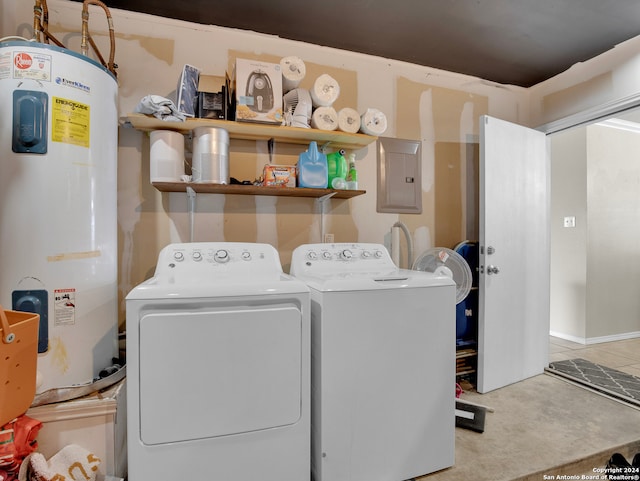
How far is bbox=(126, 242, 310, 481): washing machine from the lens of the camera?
1209 millimetres

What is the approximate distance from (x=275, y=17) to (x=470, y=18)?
1.27m

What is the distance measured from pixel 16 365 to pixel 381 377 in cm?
132

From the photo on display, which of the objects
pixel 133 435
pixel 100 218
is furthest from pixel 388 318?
pixel 100 218

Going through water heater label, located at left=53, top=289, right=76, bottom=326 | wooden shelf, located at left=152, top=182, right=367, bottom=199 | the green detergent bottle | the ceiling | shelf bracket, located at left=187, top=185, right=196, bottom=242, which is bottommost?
water heater label, located at left=53, top=289, right=76, bottom=326

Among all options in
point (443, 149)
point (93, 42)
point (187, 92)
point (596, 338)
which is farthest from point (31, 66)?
point (596, 338)

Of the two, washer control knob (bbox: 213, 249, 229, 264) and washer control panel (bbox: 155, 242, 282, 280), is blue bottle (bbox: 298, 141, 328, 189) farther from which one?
washer control knob (bbox: 213, 249, 229, 264)

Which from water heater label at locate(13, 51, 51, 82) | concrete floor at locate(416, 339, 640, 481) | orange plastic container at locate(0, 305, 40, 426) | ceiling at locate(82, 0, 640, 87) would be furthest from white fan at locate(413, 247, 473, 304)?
water heater label at locate(13, 51, 51, 82)

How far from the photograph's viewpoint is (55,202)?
145cm

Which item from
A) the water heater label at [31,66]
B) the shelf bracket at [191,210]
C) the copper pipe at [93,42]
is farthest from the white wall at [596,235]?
the water heater label at [31,66]

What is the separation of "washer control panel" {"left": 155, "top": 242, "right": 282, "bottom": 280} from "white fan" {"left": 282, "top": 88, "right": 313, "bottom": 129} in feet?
2.72

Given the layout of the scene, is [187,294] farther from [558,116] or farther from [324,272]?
[558,116]

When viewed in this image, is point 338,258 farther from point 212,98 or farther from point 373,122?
point 212,98

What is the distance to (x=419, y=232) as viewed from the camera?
2684 millimetres

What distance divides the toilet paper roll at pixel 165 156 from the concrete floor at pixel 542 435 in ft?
6.74
